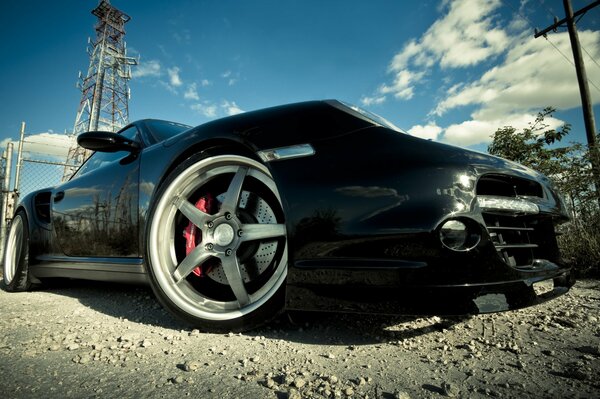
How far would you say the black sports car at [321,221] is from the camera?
1150 mm

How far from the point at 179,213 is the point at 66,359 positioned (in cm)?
83

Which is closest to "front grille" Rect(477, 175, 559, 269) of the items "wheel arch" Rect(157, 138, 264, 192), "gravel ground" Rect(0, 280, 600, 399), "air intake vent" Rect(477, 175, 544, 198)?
"air intake vent" Rect(477, 175, 544, 198)

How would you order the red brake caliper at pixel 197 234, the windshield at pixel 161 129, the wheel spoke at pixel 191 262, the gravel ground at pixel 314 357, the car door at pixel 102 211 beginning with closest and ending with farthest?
1. the gravel ground at pixel 314 357
2. the wheel spoke at pixel 191 262
3. the red brake caliper at pixel 197 234
4. the car door at pixel 102 211
5. the windshield at pixel 161 129

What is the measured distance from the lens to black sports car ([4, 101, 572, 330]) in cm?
115

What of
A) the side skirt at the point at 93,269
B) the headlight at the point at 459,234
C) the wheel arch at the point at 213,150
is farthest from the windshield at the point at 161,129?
the headlight at the point at 459,234

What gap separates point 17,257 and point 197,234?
2.52 metres

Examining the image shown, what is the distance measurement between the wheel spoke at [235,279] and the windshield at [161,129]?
114cm

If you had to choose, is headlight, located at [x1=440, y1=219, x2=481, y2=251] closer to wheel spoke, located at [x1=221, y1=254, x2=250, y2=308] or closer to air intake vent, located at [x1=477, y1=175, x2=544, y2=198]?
air intake vent, located at [x1=477, y1=175, x2=544, y2=198]

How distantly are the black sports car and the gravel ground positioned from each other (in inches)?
7.7

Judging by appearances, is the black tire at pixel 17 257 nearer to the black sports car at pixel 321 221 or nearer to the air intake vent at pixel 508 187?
the black sports car at pixel 321 221

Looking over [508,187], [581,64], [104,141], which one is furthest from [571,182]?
[581,64]

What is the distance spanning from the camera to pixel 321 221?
4.20 feet

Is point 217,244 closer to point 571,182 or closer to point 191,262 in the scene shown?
point 191,262

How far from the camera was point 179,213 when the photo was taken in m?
1.80
